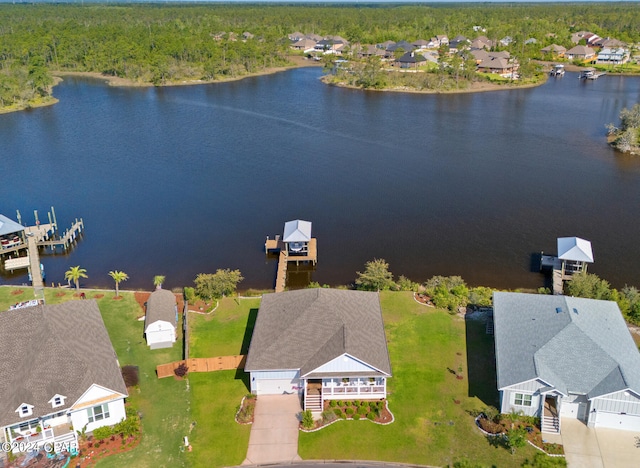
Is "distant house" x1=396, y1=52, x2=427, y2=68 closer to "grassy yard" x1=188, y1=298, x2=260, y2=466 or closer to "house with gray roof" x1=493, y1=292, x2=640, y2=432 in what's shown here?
"grassy yard" x1=188, y1=298, x2=260, y2=466

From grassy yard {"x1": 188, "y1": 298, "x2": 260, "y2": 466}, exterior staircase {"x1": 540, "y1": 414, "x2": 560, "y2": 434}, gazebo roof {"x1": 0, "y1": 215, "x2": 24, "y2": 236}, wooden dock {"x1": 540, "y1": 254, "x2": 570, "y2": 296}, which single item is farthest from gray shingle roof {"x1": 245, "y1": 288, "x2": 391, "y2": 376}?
gazebo roof {"x1": 0, "y1": 215, "x2": 24, "y2": 236}

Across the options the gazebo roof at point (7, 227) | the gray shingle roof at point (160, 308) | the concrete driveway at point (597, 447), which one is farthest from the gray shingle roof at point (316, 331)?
the gazebo roof at point (7, 227)

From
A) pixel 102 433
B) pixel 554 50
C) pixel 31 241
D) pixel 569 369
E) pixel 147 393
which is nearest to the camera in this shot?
pixel 102 433

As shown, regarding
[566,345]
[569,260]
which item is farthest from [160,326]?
[569,260]

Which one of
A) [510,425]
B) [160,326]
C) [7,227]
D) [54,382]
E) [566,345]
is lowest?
[510,425]

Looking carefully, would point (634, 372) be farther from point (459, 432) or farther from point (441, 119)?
point (441, 119)

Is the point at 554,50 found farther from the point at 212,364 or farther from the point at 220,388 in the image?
the point at 220,388
